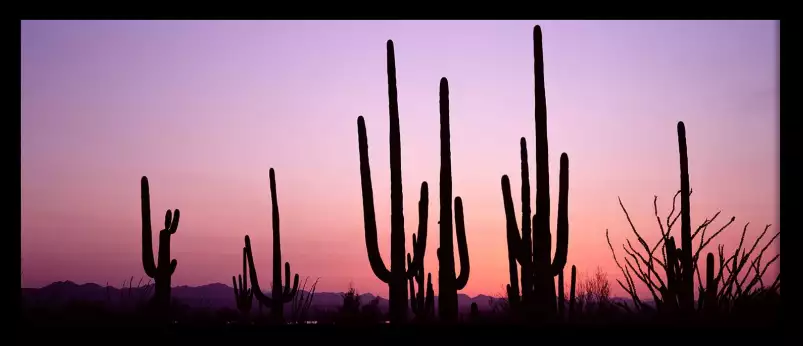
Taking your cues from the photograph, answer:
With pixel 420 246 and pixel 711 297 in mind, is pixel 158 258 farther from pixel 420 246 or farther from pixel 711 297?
pixel 711 297

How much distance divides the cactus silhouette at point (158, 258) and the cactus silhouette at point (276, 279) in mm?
2970

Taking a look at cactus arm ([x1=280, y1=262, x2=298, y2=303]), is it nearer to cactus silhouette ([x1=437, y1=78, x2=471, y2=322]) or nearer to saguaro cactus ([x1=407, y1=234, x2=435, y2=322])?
saguaro cactus ([x1=407, y1=234, x2=435, y2=322])

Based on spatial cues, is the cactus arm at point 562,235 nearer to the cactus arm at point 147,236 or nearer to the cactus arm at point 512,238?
the cactus arm at point 512,238

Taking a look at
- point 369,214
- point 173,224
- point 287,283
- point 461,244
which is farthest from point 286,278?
point 369,214

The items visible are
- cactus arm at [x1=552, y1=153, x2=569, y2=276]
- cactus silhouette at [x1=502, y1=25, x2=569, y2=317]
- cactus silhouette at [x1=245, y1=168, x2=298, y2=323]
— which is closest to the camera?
cactus silhouette at [x1=502, y1=25, x2=569, y2=317]

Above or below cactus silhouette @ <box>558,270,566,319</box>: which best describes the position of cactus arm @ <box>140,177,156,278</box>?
above

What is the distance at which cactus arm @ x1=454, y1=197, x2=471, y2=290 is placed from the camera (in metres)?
13.5

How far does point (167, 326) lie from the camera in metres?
7.60

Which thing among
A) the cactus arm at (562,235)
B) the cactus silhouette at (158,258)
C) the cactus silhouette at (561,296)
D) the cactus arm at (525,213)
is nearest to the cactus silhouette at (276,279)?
the cactus silhouette at (158,258)

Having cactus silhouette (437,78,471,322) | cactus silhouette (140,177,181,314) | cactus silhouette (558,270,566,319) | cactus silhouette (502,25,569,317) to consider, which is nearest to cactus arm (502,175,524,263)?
cactus silhouette (502,25,569,317)

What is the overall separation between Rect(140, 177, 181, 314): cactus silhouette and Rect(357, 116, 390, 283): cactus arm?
5.06 metres

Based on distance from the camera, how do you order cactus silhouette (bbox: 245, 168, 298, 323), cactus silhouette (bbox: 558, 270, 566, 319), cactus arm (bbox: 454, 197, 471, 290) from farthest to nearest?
cactus silhouette (bbox: 245, 168, 298, 323) < cactus silhouette (bbox: 558, 270, 566, 319) < cactus arm (bbox: 454, 197, 471, 290)
